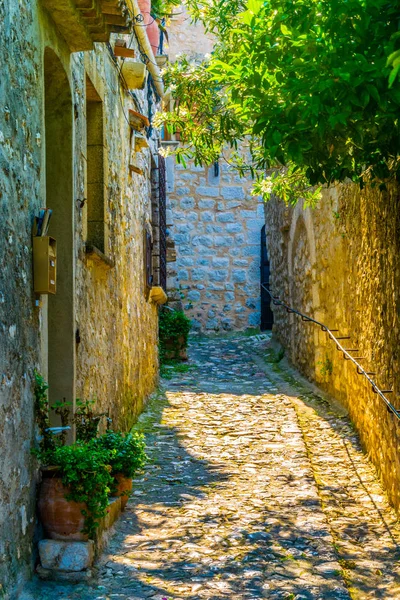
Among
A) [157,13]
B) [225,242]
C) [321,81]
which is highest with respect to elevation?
[157,13]

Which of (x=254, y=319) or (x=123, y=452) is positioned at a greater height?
(x=123, y=452)

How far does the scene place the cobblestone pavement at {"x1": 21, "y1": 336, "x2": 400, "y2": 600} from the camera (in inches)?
181

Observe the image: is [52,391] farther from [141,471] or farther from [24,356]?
[141,471]

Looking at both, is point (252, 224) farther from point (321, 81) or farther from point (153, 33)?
point (321, 81)

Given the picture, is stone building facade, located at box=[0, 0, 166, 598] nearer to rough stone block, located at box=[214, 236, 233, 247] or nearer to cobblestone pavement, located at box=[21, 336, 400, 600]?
cobblestone pavement, located at box=[21, 336, 400, 600]

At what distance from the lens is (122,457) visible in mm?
5293

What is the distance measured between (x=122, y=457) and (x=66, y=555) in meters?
1.09

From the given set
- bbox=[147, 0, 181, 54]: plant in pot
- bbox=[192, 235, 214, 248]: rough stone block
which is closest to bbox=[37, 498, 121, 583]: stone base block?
bbox=[147, 0, 181, 54]: plant in pot

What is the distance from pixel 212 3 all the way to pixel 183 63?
0.74 metres

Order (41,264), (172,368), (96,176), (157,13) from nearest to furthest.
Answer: (41,264), (96,176), (157,13), (172,368)

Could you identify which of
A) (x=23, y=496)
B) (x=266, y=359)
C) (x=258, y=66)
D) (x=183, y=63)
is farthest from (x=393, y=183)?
(x=266, y=359)

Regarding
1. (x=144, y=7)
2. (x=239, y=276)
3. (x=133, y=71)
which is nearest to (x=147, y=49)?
(x=144, y=7)

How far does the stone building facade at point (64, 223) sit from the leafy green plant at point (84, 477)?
0.47 feet

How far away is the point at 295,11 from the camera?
4730mm
